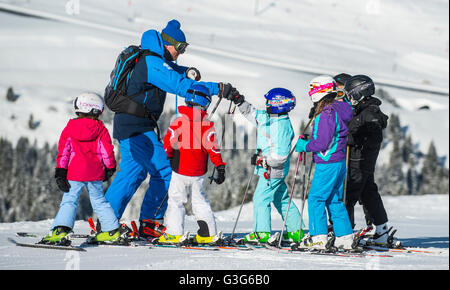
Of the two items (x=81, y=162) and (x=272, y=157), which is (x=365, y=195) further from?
(x=81, y=162)

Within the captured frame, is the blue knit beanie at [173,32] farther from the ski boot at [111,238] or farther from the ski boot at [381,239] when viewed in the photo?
the ski boot at [381,239]

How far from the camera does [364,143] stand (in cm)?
610

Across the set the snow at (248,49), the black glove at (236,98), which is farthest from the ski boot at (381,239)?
the snow at (248,49)

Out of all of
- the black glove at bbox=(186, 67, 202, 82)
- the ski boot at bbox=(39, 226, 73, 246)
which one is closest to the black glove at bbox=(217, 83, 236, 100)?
the black glove at bbox=(186, 67, 202, 82)

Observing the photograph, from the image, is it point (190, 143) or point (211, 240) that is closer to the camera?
point (190, 143)

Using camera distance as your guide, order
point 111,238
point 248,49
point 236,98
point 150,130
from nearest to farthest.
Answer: point 111,238 → point 236,98 → point 150,130 → point 248,49

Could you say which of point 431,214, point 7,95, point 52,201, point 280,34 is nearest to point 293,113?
point 52,201

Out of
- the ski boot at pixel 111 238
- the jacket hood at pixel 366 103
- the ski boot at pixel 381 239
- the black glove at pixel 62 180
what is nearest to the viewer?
the black glove at pixel 62 180

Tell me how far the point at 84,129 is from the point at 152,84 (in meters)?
0.83

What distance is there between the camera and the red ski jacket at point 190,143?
5.56m

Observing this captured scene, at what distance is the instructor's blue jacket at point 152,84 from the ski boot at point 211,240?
3.73 ft

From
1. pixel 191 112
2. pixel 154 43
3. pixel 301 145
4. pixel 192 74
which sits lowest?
pixel 301 145

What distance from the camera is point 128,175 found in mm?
5949

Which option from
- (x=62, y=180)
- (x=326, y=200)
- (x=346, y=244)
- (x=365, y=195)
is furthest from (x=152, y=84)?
(x=365, y=195)
